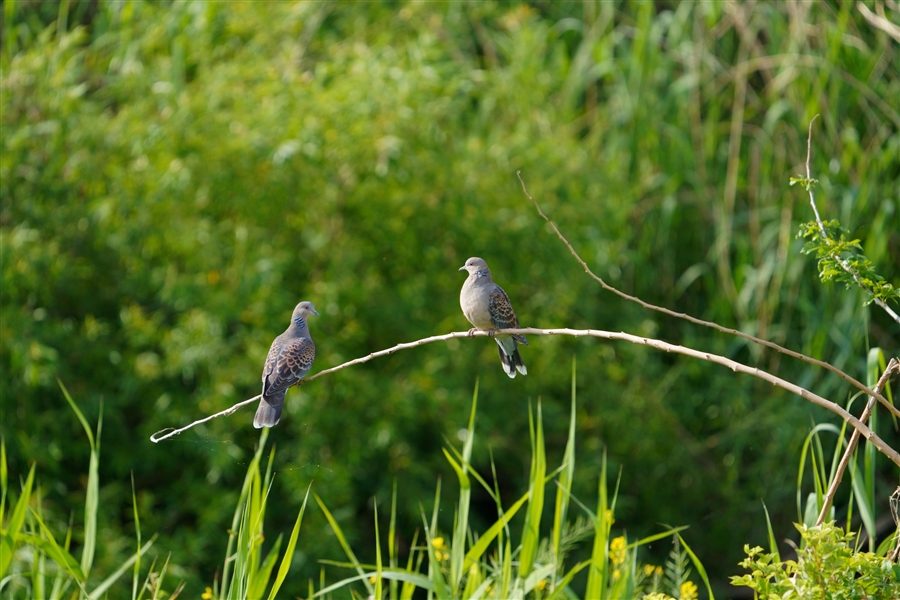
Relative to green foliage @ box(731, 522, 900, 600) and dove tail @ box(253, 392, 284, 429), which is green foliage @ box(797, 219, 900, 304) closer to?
green foliage @ box(731, 522, 900, 600)

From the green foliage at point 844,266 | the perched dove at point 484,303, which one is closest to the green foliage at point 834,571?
the green foliage at point 844,266

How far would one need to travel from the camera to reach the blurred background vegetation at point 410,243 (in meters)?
5.82

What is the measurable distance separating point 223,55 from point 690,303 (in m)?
3.75

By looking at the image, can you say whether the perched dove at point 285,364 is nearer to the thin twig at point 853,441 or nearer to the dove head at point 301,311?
the dove head at point 301,311

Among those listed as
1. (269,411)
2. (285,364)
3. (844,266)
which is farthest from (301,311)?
(844,266)

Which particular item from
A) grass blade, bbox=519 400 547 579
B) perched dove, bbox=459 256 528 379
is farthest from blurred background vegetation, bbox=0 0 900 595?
grass blade, bbox=519 400 547 579

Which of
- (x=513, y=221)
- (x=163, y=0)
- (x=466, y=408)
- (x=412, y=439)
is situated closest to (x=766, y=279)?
(x=513, y=221)

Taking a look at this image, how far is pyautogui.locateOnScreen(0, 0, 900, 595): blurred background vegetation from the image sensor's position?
5.82 meters

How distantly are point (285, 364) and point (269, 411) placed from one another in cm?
22

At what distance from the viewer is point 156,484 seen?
254 inches

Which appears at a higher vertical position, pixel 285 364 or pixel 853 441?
pixel 853 441

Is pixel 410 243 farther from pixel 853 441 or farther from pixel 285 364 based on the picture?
pixel 853 441

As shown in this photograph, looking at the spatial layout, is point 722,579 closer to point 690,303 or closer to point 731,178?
point 690,303

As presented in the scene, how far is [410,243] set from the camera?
6188mm
